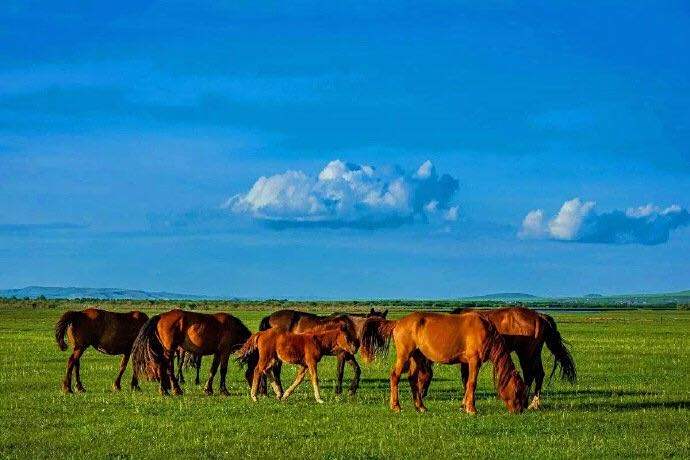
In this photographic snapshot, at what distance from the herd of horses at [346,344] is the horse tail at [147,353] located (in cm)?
2

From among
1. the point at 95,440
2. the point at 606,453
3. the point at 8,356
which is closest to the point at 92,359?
the point at 8,356

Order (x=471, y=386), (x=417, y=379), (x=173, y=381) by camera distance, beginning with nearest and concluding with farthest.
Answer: (x=471, y=386), (x=417, y=379), (x=173, y=381)

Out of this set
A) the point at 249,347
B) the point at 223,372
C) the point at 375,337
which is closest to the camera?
the point at 375,337

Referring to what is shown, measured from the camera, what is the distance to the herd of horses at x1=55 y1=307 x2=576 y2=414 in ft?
53.8

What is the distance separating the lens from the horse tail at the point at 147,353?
19.0 m

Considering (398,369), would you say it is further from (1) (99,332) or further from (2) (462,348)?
(1) (99,332)

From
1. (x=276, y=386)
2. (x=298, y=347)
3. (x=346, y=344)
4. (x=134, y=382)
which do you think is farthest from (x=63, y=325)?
(x=346, y=344)

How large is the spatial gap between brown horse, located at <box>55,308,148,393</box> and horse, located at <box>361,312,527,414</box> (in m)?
6.22

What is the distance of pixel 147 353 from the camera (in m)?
19.0

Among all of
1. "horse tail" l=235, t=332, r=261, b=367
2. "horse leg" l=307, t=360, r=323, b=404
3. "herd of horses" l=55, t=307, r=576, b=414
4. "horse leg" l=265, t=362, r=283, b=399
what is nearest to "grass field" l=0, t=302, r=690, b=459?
"horse leg" l=307, t=360, r=323, b=404

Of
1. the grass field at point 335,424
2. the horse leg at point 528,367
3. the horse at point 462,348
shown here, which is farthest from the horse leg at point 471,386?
the horse leg at point 528,367

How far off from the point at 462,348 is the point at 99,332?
8.32m

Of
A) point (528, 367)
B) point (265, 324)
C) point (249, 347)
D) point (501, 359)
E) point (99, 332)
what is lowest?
point (528, 367)

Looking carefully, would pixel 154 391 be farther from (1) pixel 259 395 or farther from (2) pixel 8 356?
(2) pixel 8 356
